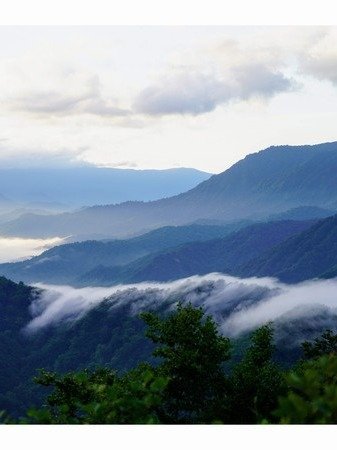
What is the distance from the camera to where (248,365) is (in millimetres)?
23812

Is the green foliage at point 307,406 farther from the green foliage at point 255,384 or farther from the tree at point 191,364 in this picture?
the tree at point 191,364

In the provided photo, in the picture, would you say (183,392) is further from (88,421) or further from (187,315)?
(88,421)

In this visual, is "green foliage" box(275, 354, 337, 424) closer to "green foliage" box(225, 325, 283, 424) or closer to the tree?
"green foliage" box(225, 325, 283, 424)

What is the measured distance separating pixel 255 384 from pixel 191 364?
7.92 feet

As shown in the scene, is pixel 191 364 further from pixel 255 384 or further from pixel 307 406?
pixel 307 406

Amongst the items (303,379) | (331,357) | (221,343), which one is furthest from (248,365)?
(303,379)

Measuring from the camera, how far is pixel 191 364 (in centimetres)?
2227

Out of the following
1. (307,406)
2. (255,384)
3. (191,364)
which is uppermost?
(307,406)

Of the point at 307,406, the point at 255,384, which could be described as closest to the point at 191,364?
the point at 255,384

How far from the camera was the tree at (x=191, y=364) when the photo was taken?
73.2ft

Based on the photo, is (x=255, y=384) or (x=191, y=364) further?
(x=191, y=364)

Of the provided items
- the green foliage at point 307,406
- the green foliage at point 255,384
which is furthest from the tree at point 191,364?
the green foliage at point 307,406
